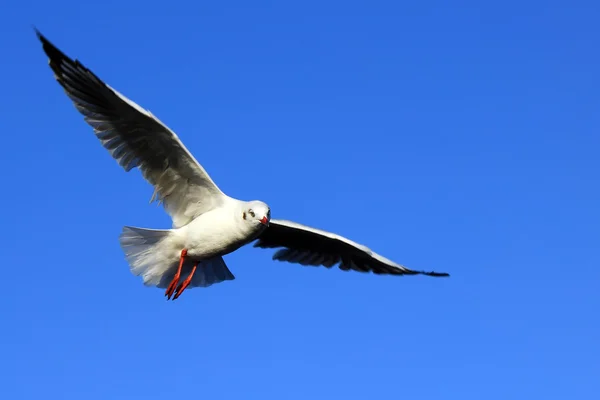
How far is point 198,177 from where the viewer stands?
1262 cm

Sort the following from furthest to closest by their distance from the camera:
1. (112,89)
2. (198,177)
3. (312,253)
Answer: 1. (312,253)
2. (198,177)
3. (112,89)

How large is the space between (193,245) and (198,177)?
826mm

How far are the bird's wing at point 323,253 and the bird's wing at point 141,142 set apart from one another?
148 centimetres

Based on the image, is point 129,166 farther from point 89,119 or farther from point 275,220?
point 275,220

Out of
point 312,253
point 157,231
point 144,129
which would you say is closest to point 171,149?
point 144,129

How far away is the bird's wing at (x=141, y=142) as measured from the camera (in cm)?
1190

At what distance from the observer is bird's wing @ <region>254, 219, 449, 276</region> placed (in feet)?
46.5

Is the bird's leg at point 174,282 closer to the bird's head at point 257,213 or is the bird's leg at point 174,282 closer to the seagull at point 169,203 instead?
the seagull at point 169,203

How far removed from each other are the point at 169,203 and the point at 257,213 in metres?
1.37

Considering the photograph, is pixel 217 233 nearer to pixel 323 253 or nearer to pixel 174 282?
pixel 174 282

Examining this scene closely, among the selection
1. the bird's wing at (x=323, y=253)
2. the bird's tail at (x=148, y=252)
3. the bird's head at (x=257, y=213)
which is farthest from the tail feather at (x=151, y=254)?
the bird's wing at (x=323, y=253)

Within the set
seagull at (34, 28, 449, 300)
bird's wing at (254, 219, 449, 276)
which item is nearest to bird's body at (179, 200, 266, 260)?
seagull at (34, 28, 449, 300)

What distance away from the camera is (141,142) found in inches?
486

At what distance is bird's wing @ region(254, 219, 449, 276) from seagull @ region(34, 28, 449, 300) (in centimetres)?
14
